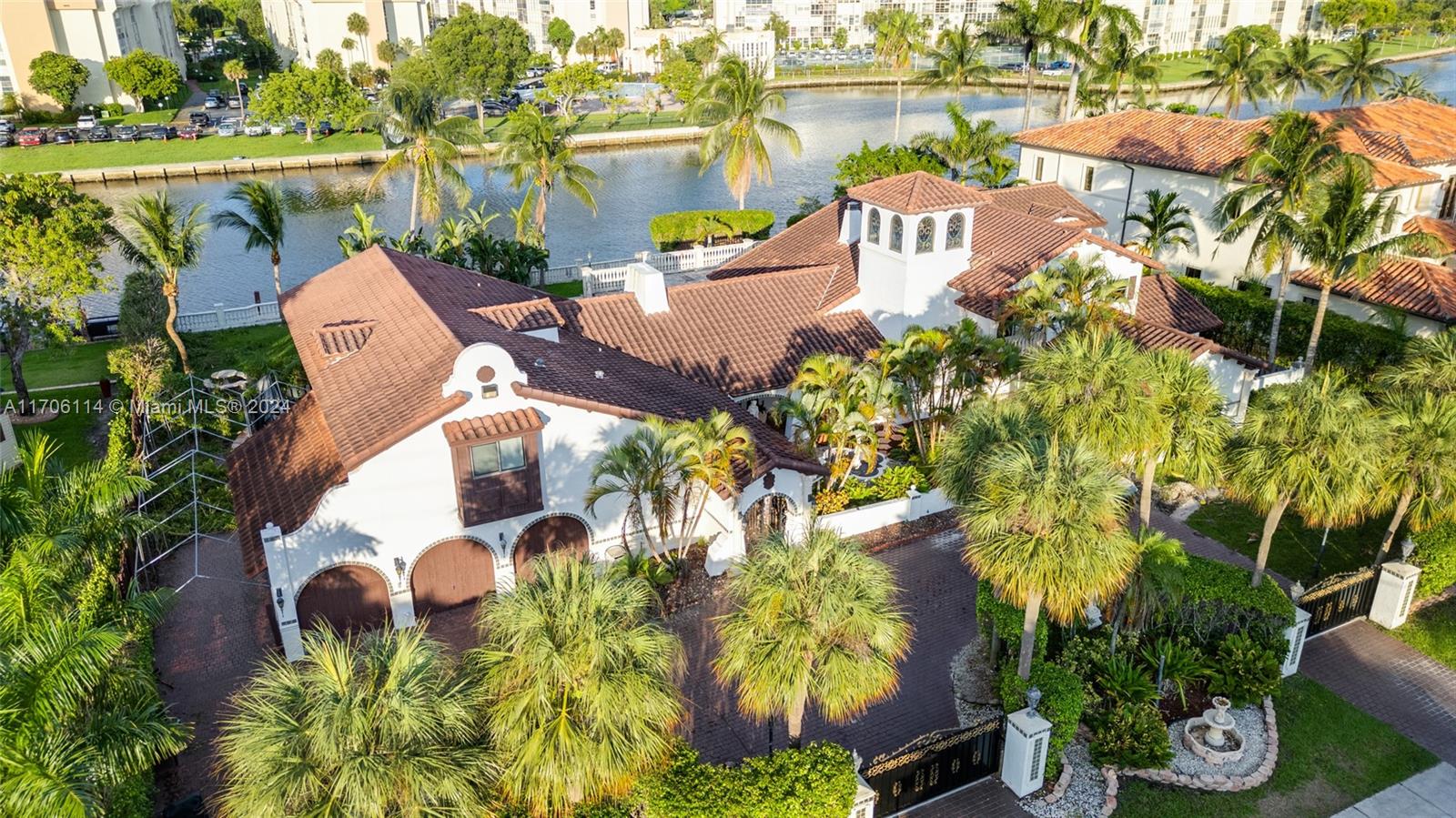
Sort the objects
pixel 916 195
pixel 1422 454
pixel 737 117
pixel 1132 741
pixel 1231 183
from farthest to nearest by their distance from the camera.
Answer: pixel 737 117
pixel 1231 183
pixel 916 195
pixel 1422 454
pixel 1132 741

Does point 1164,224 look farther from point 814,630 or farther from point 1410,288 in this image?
point 814,630

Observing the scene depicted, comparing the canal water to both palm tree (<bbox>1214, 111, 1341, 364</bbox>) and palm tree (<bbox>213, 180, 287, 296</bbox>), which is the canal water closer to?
palm tree (<bbox>213, 180, 287, 296</bbox>)

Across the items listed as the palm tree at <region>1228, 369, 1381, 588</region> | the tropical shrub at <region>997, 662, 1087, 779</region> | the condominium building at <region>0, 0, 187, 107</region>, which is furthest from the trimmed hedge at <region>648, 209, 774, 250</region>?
the condominium building at <region>0, 0, 187, 107</region>

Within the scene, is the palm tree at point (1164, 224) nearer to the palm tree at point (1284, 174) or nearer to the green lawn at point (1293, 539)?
the palm tree at point (1284, 174)

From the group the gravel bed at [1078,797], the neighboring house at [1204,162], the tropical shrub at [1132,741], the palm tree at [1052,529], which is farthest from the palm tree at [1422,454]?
the neighboring house at [1204,162]

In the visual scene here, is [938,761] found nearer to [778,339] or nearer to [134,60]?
[778,339]

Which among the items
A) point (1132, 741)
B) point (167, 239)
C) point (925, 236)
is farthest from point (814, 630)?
point (167, 239)
